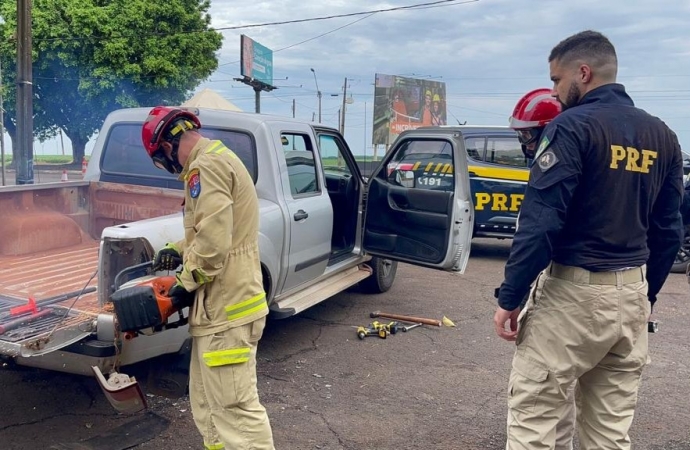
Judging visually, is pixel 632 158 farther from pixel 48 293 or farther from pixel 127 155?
pixel 127 155

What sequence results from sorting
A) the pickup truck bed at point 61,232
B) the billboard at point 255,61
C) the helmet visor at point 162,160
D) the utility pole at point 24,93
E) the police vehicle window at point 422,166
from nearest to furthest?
the helmet visor at point 162,160 < the pickup truck bed at point 61,232 < the police vehicle window at point 422,166 < the utility pole at point 24,93 < the billboard at point 255,61

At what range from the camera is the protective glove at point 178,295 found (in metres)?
2.64

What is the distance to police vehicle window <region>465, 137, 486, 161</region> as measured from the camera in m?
8.95

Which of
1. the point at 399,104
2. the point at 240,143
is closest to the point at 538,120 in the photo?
the point at 240,143

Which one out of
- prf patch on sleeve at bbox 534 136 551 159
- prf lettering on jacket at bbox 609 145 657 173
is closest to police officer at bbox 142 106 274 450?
prf patch on sleeve at bbox 534 136 551 159

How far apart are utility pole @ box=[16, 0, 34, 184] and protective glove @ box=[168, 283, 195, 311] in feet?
27.2

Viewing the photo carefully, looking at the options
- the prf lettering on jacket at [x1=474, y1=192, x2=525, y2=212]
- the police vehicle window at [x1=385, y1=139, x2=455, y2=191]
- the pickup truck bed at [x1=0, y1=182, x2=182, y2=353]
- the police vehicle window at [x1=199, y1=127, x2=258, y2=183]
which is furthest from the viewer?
the prf lettering on jacket at [x1=474, y1=192, x2=525, y2=212]

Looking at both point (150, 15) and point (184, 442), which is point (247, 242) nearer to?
point (184, 442)

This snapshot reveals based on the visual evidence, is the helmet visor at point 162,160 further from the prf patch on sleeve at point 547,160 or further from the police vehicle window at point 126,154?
the police vehicle window at point 126,154

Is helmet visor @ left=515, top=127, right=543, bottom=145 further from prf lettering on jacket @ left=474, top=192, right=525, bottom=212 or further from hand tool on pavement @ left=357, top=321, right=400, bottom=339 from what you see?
prf lettering on jacket @ left=474, top=192, right=525, bottom=212

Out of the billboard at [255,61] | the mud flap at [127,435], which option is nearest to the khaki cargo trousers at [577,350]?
the mud flap at [127,435]

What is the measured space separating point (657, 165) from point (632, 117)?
0.22 metres

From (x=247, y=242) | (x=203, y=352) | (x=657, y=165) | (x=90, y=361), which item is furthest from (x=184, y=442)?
(x=657, y=165)

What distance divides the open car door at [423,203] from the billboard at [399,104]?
3002 centimetres
